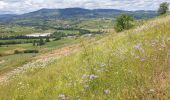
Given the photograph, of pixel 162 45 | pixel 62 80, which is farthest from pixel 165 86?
pixel 62 80

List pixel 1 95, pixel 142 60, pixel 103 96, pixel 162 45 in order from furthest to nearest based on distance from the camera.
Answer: pixel 1 95 → pixel 162 45 → pixel 142 60 → pixel 103 96

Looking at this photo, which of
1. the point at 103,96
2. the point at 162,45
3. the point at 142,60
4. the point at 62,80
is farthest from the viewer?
the point at 62,80

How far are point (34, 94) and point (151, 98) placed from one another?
9.97 ft

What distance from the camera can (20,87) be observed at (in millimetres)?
6730

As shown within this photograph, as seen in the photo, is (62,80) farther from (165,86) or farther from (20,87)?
(165,86)

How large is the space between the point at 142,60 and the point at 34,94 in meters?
2.52

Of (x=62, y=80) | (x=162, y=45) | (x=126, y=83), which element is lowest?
(x=62, y=80)

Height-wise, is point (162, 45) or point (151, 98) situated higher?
point (162, 45)

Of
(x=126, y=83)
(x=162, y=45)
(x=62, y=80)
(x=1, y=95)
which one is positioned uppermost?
(x=162, y=45)

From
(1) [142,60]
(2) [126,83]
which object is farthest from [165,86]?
(1) [142,60]


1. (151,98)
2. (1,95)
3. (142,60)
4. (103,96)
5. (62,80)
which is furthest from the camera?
(1,95)

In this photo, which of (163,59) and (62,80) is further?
(62,80)

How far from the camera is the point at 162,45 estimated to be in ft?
18.2

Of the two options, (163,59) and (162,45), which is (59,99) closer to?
(163,59)
